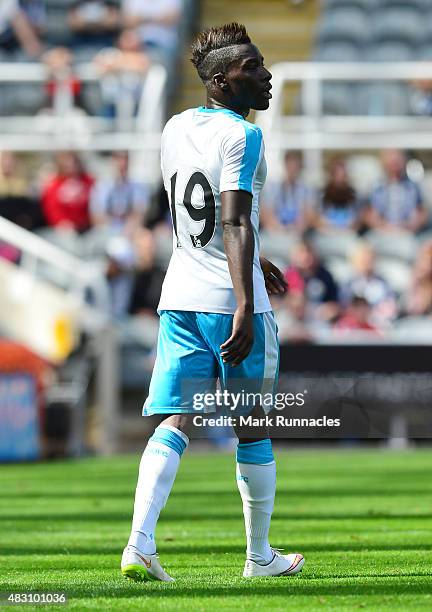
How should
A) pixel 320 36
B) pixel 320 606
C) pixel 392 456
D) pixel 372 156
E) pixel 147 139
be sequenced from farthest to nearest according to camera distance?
pixel 320 36 < pixel 372 156 < pixel 147 139 < pixel 392 456 < pixel 320 606

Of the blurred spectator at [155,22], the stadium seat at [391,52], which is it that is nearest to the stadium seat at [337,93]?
the stadium seat at [391,52]

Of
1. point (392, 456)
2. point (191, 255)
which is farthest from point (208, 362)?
point (392, 456)

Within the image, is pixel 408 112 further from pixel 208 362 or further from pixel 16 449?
pixel 208 362

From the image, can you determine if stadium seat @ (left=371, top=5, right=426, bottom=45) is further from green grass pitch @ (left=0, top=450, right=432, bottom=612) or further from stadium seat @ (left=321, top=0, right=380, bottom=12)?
green grass pitch @ (left=0, top=450, right=432, bottom=612)

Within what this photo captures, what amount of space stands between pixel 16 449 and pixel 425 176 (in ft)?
24.5

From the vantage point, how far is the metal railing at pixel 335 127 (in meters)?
18.2

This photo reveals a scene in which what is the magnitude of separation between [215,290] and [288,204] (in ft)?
40.9

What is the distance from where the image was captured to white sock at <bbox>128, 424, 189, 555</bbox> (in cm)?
528

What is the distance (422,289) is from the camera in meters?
17.0

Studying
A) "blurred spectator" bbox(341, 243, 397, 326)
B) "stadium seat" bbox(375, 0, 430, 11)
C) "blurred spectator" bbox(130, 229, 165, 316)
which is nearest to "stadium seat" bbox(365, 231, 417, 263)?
"blurred spectator" bbox(341, 243, 397, 326)

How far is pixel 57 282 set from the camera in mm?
17812

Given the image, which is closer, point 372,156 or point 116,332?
point 116,332

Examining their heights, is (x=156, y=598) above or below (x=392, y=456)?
above

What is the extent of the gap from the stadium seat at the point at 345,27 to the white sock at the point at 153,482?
60.4 feet
